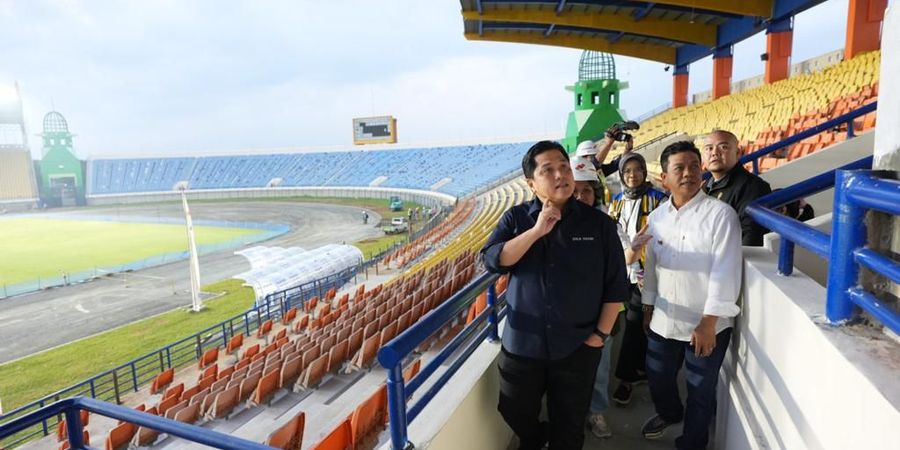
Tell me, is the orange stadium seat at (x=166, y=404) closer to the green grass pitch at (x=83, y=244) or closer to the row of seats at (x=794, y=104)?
the row of seats at (x=794, y=104)

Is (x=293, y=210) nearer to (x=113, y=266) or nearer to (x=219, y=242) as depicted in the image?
(x=219, y=242)

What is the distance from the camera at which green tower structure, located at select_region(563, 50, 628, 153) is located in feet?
88.6

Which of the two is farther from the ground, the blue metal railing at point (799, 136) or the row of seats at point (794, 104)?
the row of seats at point (794, 104)

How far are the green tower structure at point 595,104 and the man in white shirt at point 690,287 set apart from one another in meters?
25.2

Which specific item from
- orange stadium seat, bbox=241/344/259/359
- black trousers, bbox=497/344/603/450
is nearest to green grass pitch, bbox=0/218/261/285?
orange stadium seat, bbox=241/344/259/359

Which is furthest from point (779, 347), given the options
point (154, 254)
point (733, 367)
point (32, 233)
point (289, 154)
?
point (289, 154)

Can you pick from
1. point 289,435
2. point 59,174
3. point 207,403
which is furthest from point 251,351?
point 59,174

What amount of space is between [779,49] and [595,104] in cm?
1075

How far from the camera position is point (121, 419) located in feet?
6.59

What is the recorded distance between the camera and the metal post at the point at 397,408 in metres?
1.68

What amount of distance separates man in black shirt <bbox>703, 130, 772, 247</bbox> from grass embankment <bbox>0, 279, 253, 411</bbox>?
1507 cm

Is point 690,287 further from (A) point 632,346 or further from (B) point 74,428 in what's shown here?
(B) point 74,428

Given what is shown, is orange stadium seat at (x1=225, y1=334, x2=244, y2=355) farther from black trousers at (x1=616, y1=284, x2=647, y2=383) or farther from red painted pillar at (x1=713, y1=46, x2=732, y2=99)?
red painted pillar at (x1=713, y1=46, x2=732, y2=99)

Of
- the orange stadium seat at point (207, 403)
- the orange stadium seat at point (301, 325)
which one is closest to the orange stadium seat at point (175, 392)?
the orange stadium seat at point (207, 403)
